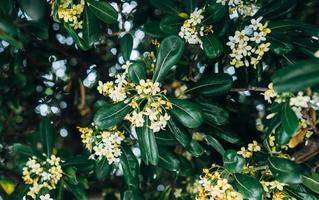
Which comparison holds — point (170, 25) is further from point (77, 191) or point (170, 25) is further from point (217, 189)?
point (77, 191)

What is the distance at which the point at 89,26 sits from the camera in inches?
71.9

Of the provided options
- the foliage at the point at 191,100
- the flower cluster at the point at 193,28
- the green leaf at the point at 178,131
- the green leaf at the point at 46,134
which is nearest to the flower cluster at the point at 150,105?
the foliage at the point at 191,100

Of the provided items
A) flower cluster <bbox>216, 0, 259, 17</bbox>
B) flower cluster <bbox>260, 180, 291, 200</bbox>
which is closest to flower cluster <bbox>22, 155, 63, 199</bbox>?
flower cluster <bbox>260, 180, 291, 200</bbox>

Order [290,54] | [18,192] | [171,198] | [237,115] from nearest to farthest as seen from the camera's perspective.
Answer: [290,54], [18,192], [171,198], [237,115]

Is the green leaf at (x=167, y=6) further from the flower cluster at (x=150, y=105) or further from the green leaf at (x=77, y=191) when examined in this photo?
the green leaf at (x=77, y=191)

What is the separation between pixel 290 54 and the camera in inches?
70.3

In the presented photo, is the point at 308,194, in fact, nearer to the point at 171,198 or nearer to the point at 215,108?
the point at 215,108

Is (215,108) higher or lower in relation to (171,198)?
higher

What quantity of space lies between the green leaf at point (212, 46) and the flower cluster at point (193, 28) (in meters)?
0.03

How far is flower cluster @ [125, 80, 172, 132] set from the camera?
160 cm

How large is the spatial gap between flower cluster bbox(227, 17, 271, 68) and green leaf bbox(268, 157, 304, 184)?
0.39 meters

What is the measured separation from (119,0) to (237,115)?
33.3 inches

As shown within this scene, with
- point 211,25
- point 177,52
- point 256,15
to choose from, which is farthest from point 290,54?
point 177,52

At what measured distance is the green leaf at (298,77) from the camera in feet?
3.92
